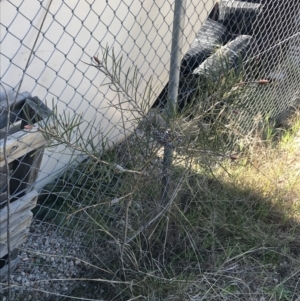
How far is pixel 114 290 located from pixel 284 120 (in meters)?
2.22

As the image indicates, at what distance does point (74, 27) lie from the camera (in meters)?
2.26

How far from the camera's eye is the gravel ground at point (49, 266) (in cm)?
214

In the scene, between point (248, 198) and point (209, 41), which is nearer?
point (248, 198)

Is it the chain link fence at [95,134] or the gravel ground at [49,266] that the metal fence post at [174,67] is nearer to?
the chain link fence at [95,134]

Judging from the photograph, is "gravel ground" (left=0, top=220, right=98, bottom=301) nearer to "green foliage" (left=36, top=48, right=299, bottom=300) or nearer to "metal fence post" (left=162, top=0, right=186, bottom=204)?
"green foliage" (left=36, top=48, right=299, bottom=300)

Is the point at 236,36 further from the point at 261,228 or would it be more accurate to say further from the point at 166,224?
the point at 166,224

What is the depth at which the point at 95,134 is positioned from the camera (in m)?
2.48

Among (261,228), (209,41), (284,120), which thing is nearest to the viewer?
(261,228)

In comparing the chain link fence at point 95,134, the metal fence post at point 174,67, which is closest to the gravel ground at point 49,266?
the chain link fence at point 95,134

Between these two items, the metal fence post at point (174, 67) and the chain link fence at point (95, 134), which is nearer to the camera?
the chain link fence at point (95, 134)

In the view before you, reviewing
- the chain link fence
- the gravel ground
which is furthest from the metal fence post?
the gravel ground

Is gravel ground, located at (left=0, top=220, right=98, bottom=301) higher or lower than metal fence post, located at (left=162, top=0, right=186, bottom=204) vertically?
lower

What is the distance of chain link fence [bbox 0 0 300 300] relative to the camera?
6.21ft

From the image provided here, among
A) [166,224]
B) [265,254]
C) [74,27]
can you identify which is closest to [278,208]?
[265,254]
